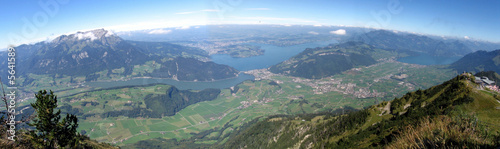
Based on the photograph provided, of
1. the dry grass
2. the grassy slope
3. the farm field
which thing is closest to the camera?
the dry grass

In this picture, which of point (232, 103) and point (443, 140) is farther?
point (232, 103)

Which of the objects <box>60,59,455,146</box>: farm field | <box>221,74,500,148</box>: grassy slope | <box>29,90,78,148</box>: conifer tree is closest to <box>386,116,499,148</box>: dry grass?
<box>221,74,500,148</box>: grassy slope

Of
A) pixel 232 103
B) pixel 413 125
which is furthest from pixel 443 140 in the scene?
pixel 232 103

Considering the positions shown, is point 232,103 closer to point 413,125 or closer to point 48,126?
point 48,126

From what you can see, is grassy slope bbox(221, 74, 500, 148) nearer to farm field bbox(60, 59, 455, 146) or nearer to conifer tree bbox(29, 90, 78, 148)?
conifer tree bbox(29, 90, 78, 148)

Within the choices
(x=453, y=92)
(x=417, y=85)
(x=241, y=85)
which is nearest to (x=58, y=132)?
(x=453, y=92)

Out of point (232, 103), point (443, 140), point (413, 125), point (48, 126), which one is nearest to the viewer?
point (443, 140)

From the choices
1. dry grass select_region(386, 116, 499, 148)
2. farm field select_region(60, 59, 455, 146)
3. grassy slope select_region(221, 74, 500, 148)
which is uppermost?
dry grass select_region(386, 116, 499, 148)

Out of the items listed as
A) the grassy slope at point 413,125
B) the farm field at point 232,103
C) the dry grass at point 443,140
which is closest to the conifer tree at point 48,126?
the dry grass at point 443,140

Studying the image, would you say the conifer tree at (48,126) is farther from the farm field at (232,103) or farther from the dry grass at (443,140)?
the farm field at (232,103)

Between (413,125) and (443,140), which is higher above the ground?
(443,140)

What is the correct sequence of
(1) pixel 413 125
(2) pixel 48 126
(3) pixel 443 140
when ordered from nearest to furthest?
(3) pixel 443 140
(1) pixel 413 125
(2) pixel 48 126

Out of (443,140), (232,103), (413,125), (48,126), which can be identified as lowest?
(232,103)
